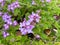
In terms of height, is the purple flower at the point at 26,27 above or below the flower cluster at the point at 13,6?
below

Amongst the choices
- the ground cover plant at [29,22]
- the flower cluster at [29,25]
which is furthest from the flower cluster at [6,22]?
the flower cluster at [29,25]

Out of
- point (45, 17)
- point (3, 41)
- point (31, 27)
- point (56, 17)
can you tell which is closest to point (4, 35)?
point (3, 41)

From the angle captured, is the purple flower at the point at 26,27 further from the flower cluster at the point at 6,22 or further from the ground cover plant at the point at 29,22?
the flower cluster at the point at 6,22

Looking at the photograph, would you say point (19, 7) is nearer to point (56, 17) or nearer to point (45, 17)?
point (45, 17)

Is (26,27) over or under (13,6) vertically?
under

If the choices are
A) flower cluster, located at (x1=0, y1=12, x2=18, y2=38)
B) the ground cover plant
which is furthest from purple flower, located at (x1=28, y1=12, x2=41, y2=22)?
flower cluster, located at (x1=0, y1=12, x2=18, y2=38)

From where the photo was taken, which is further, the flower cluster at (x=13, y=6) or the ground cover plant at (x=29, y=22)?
the flower cluster at (x=13, y=6)

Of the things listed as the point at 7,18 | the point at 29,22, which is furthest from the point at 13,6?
the point at 29,22

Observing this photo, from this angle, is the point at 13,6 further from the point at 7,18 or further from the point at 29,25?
the point at 29,25
